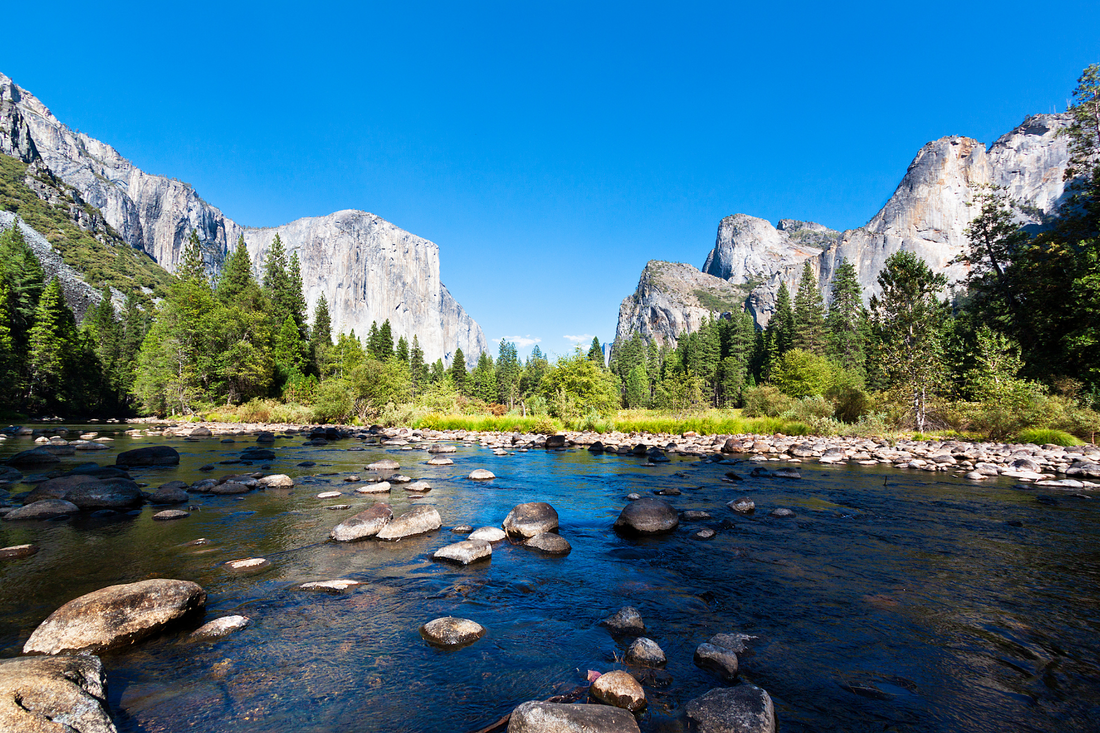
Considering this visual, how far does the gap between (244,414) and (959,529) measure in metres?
43.9

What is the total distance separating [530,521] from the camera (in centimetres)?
789

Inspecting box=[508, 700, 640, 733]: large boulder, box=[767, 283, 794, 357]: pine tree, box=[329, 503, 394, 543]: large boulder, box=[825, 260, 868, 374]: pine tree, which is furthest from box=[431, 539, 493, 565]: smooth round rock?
box=[825, 260, 868, 374]: pine tree

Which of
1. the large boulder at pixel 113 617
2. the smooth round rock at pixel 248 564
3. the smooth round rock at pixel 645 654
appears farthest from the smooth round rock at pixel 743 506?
the large boulder at pixel 113 617

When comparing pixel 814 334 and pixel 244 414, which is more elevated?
pixel 814 334

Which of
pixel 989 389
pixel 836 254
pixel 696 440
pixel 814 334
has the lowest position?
pixel 696 440

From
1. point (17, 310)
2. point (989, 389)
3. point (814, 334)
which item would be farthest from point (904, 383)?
point (17, 310)

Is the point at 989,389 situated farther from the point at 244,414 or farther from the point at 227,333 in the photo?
the point at 227,333

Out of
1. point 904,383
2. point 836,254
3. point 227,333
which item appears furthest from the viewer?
point 836,254

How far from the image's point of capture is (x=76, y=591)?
496cm

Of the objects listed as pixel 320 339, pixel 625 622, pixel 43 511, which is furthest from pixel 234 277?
pixel 625 622

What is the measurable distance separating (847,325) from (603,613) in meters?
77.6

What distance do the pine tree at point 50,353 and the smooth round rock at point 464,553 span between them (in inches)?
2071

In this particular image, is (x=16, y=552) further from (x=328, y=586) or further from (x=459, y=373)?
(x=459, y=373)

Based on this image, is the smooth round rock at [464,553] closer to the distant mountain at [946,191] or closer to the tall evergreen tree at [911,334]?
the tall evergreen tree at [911,334]
